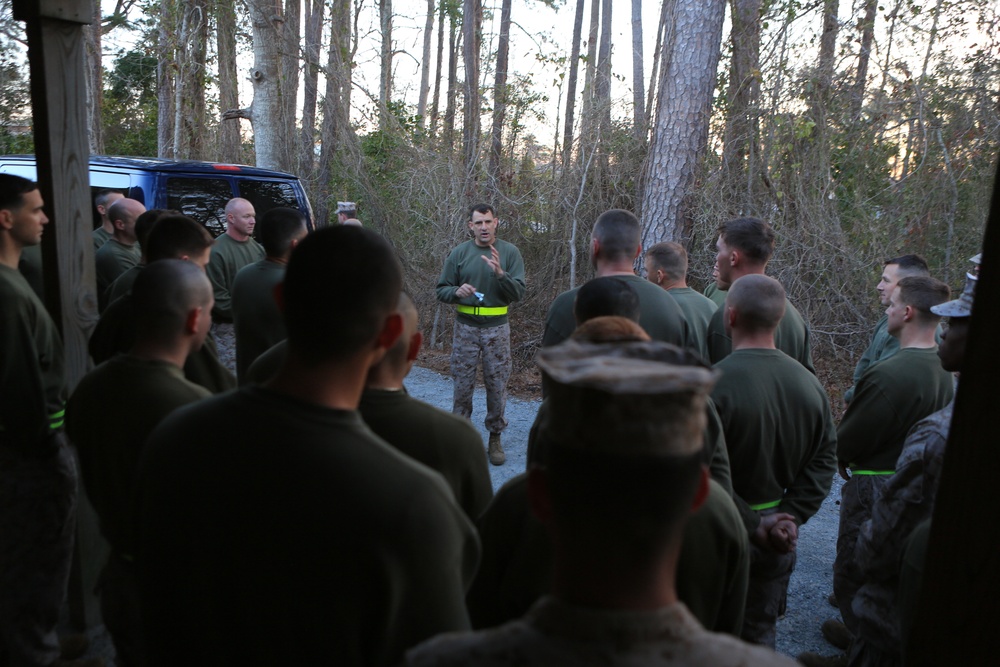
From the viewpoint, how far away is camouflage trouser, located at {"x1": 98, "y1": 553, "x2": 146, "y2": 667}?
2.64 m

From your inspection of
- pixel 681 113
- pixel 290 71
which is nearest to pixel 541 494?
pixel 681 113

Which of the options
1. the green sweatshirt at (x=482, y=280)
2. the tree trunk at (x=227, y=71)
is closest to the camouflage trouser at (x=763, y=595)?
the green sweatshirt at (x=482, y=280)

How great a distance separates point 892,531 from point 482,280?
4.96 m

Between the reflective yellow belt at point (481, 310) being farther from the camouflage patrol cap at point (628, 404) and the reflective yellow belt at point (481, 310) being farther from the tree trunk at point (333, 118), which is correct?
the tree trunk at point (333, 118)

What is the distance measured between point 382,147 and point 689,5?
674cm

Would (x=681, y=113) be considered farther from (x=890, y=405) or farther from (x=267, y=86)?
(x=267, y=86)

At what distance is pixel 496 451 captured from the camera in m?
6.91

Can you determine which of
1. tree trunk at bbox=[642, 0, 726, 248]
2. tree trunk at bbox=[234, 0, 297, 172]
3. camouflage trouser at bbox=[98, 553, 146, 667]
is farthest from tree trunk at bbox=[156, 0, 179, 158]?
camouflage trouser at bbox=[98, 553, 146, 667]

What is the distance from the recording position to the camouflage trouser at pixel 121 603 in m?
2.64

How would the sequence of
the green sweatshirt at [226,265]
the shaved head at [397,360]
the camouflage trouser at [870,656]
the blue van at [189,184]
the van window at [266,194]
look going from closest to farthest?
the shaved head at [397,360] < the camouflage trouser at [870,656] < the green sweatshirt at [226,265] < the blue van at [189,184] < the van window at [266,194]

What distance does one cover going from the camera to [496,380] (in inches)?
287

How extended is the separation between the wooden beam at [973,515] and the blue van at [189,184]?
823 cm

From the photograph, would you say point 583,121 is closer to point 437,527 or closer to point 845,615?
point 845,615

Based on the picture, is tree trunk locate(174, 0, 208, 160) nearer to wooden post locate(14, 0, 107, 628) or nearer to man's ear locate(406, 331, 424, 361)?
wooden post locate(14, 0, 107, 628)
